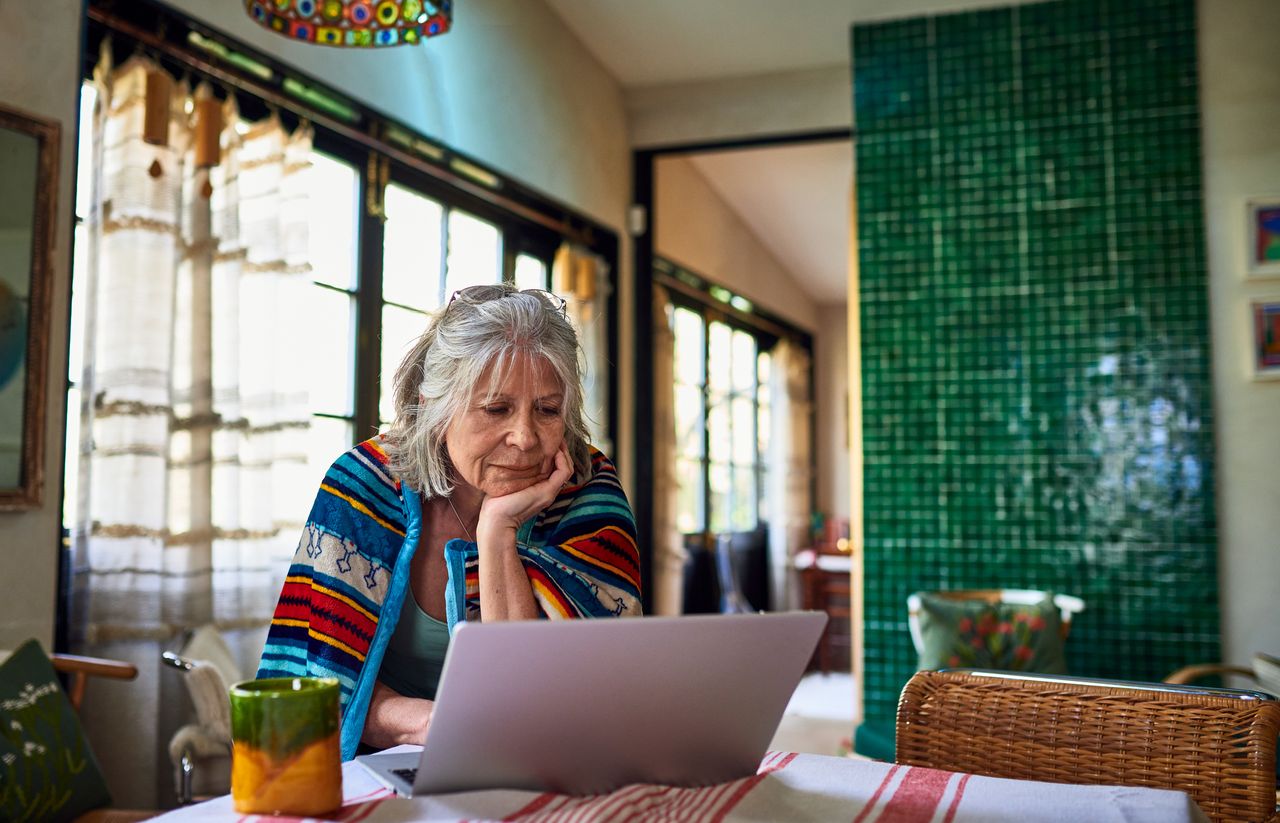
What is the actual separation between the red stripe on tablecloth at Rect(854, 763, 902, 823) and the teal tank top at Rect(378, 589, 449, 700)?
2.03 feet

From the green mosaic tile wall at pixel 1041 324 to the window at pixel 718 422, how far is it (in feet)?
6.55

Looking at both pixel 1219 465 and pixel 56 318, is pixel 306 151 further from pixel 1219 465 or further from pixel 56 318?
pixel 1219 465

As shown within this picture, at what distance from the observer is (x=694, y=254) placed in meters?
6.68

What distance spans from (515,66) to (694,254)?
91.3 inches

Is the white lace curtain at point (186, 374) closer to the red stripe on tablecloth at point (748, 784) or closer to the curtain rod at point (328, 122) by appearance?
the curtain rod at point (328, 122)

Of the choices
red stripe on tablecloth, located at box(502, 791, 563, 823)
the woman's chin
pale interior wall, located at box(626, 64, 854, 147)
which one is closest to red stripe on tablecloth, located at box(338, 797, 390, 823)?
red stripe on tablecloth, located at box(502, 791, 563, 823)

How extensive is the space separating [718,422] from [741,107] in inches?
99.3

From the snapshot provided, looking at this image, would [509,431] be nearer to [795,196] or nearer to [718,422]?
[718,422]

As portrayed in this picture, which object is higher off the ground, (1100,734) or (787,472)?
(787,472)

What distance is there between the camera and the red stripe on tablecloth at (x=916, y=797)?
0.89 meters

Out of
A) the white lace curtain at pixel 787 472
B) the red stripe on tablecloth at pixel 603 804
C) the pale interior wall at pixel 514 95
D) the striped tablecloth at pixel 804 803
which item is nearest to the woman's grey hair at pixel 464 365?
the striped tablecloth at pixel 804 803

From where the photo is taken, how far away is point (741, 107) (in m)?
5.34

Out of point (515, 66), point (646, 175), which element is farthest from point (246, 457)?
point (646, 175)

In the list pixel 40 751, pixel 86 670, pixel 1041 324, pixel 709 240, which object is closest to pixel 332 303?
pixel 86 670
